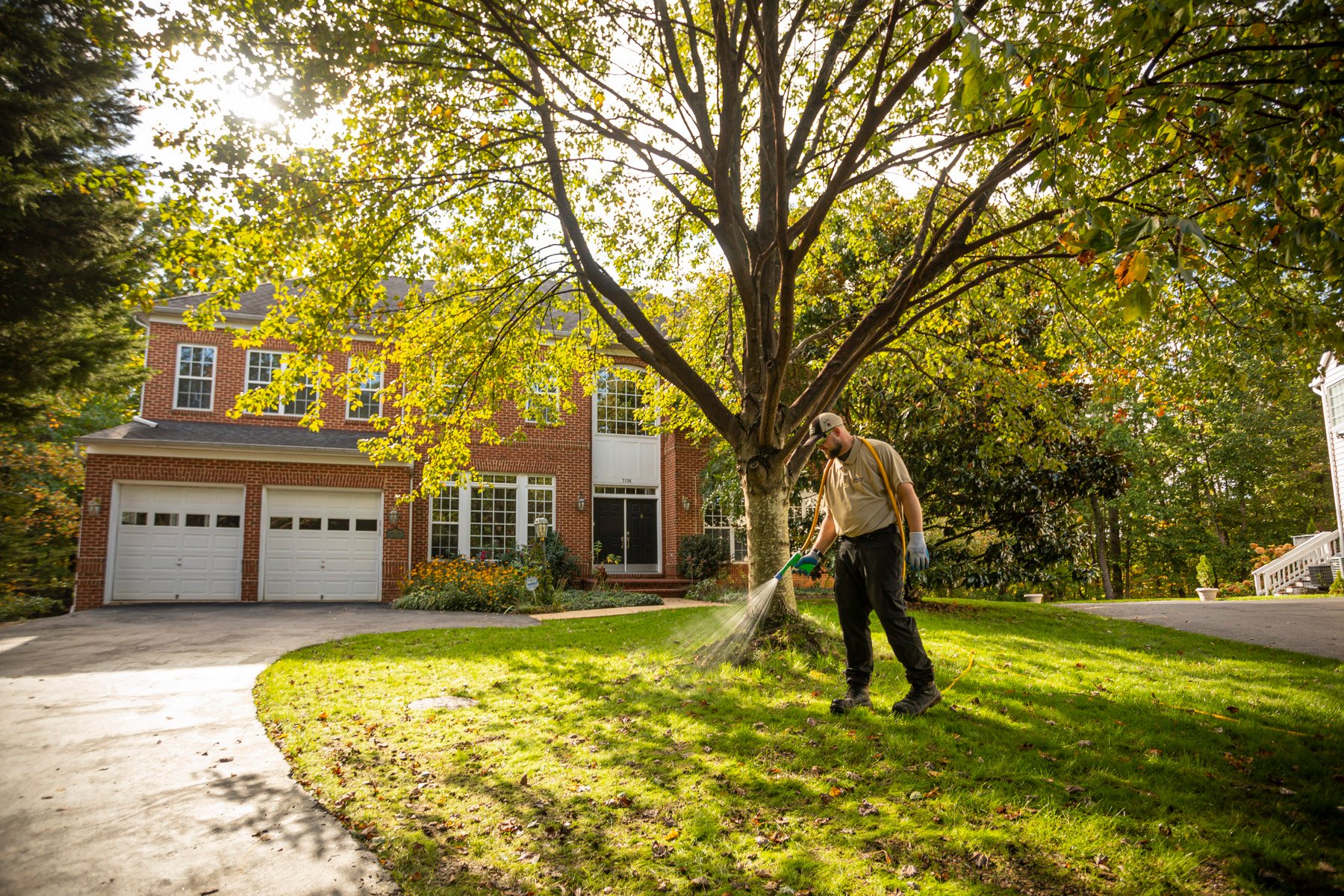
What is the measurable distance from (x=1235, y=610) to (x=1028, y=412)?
6734mm

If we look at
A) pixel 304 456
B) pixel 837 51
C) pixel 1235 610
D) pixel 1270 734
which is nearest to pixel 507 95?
pixel 837 51

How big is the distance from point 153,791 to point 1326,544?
2875 cm

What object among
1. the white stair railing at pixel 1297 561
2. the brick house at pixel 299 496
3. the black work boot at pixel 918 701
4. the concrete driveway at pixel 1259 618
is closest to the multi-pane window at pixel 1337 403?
the white stair railing at pixel 1297 561

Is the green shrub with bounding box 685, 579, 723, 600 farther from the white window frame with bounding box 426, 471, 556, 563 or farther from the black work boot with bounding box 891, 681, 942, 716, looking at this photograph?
the black work boot with bounding box 891, 681, 942, 716

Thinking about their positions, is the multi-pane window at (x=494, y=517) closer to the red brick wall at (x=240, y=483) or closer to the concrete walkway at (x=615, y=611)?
the red brick wall at (x=240, y=483)

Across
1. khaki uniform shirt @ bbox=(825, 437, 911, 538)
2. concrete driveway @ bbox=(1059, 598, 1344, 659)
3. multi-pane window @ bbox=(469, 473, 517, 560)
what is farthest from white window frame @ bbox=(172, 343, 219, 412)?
concrete driveway @ bbox=(1059, 598, 1344, 659)

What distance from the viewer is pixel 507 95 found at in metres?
7.89

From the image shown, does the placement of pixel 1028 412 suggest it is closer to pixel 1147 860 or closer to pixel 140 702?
pixel 1147 860

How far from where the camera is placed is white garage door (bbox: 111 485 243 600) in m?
16.2

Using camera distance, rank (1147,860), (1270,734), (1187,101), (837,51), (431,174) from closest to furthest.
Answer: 1. (1147,860)
2. (1187,101)
3. (1270,734)
4. (837,51)
5. (431,174)

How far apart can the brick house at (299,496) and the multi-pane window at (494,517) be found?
41 mm

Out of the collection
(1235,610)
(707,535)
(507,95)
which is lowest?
(1235,610)

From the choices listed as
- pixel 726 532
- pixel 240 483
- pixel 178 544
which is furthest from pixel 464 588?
pixel 726 532

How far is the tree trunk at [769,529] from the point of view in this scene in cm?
748
